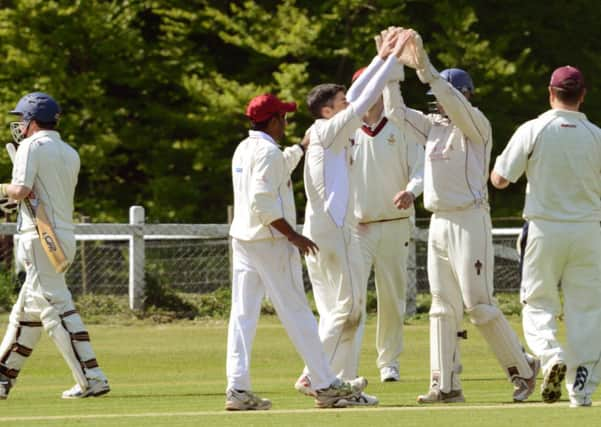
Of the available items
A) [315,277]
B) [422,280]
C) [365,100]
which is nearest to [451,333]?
[315,277]

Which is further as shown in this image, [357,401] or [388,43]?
[357,401]

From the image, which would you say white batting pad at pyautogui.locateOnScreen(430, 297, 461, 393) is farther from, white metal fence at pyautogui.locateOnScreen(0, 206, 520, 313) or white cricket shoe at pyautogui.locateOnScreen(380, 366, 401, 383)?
white metal fence at pyautogui.locateOnScreen(0, 206, 520, 313)

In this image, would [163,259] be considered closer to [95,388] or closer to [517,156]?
[95,388]

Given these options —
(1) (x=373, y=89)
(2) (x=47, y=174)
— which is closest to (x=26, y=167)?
(2) (x=47, y=174)

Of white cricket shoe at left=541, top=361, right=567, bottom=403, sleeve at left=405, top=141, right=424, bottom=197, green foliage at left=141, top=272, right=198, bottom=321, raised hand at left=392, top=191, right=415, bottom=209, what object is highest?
sleeve at left=405, top=141, right=424, bottom=197

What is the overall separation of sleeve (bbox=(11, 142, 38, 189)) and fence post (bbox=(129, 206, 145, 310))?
30.2 ft

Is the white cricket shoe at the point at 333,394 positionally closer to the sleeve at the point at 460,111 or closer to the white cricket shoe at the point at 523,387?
the white cricket shoe at the point at 523,387

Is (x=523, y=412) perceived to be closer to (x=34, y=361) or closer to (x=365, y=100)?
(x=365, y=100)

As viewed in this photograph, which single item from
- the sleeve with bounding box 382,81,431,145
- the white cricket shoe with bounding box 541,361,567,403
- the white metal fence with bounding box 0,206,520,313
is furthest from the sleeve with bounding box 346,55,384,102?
the white metal fence with bounding box 0,206,520,313

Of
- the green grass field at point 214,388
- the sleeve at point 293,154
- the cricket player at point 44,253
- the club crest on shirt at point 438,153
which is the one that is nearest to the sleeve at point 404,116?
the club crest on shirt at point 438,153

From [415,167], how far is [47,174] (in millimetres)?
3083

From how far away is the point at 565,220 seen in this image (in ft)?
35.3

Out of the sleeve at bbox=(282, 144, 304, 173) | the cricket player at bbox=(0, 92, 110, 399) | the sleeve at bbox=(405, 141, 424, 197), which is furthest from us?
the sleeve at bbox=(405, 141, 424, 197)

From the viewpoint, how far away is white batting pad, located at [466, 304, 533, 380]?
1159cm
